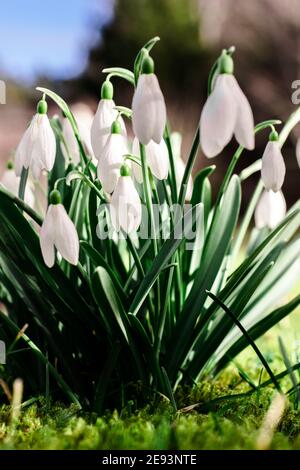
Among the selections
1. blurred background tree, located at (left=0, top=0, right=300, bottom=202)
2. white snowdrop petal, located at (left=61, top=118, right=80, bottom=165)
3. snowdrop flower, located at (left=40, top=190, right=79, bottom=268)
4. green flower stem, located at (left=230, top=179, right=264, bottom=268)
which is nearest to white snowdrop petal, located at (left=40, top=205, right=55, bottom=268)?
snowdrop flower, located at (left=40, top=190, right=79, bottom=268)

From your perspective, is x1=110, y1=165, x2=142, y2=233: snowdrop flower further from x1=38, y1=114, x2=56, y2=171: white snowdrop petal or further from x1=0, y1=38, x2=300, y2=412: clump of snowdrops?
x1=38, y1=114, x2=56, y2=171: white snowdrop petal

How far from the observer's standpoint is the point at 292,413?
123 centimetres

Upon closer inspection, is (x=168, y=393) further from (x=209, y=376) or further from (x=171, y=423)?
(x=209, y=376)

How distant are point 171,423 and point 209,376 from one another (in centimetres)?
38

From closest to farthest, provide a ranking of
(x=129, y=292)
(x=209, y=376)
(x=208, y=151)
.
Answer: (x=208, y=151), (x=129, y=292), (x=209, y=376)

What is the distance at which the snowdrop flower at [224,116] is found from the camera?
89cm

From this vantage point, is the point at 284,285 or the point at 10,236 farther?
the point at 284,285

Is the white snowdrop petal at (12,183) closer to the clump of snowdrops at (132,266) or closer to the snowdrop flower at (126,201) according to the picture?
the clump of snowdrops at (132,266)

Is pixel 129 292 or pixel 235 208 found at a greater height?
pixel 235 208

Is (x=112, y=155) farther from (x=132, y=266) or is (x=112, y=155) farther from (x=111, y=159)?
(x=132, y=266)

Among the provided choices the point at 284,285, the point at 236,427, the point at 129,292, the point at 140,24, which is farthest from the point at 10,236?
the point at 140,24

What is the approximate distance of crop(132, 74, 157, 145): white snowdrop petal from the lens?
3.12 ft

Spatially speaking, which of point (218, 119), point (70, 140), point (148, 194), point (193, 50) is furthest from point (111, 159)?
point (193, 50)
